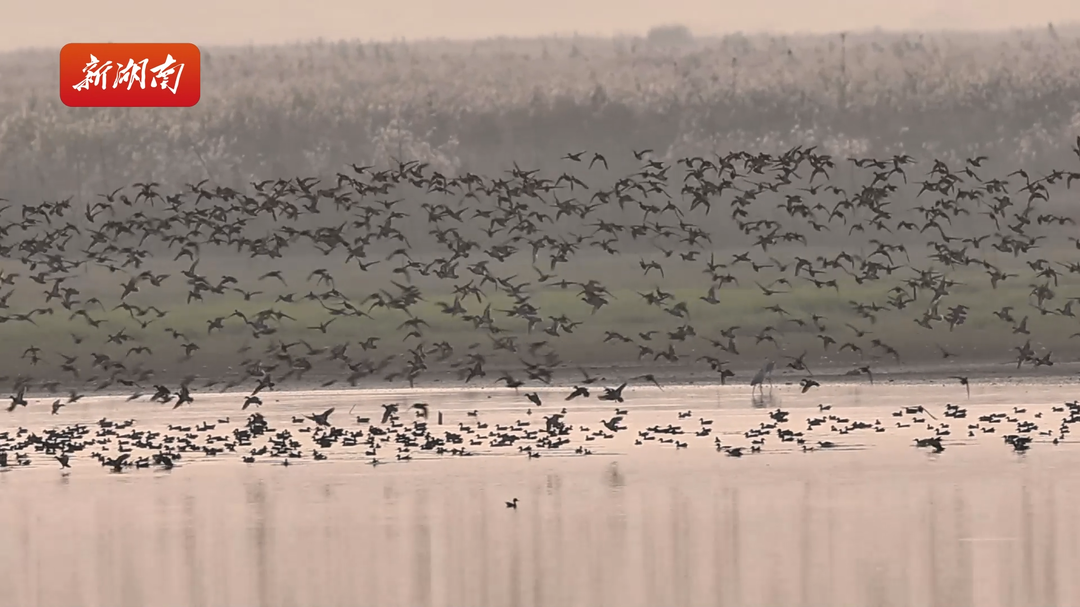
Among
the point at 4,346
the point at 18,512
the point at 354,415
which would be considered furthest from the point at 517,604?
the point at 4,346

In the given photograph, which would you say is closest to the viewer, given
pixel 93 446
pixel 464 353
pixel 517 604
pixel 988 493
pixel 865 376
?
pixel 517 604

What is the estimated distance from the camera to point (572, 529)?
31.0 m

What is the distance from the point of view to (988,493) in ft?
110

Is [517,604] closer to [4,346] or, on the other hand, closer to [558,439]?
[558,439]

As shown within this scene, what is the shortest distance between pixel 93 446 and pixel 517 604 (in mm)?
16263

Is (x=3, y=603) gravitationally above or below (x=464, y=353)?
below

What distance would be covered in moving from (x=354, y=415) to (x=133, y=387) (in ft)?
30.9

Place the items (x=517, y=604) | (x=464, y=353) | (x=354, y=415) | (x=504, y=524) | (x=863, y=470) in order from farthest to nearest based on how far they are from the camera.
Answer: (x=464, y=353), (x=354, y=415), (x=863, y=470), (x=504, y=524), (x=517, y=604)

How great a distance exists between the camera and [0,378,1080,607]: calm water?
2698 cm

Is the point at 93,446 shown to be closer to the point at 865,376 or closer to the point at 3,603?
the point at 3,603

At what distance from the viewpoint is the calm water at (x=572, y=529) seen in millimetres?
26984

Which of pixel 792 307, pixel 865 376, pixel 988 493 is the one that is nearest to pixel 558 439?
pixel 988 493

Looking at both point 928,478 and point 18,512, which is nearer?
point 18,512

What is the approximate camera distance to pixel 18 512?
108 feet
